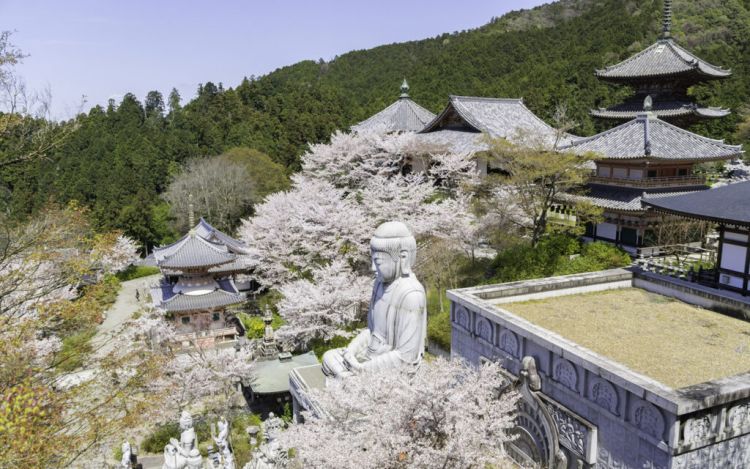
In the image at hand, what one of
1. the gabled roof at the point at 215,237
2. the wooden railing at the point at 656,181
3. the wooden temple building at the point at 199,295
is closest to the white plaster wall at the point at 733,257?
the wooden railing at the point at 656,181

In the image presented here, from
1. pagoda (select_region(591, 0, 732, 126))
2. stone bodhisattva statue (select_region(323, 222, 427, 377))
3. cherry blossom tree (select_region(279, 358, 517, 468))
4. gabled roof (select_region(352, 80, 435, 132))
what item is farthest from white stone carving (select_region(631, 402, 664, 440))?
gabled roof (select_region(352, 80, 435, 132))

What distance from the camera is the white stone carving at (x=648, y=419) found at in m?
6.85

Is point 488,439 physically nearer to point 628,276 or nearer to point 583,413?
point 583,413

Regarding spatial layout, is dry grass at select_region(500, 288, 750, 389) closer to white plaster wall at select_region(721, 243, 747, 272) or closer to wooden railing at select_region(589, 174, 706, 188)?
white plaster wall at select_region(721, 243, 747, 272)

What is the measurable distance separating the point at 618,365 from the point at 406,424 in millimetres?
3325

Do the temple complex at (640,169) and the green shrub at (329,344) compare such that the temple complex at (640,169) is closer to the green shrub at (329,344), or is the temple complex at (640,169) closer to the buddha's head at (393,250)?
the green shrub at (329,344)

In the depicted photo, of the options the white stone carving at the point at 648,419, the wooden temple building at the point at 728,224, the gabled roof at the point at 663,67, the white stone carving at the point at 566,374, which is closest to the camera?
the white stone carving at the point at 648,419

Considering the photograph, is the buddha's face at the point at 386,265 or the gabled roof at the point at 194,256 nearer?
the buddha's face at the point at 386,265

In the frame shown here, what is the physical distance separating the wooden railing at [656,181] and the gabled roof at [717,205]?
5811 millimetres

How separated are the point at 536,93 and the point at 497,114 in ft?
58.8

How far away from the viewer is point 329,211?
64.1 feet

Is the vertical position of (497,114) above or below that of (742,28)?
below

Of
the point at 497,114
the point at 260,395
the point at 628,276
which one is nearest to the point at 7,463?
the point at 260,395

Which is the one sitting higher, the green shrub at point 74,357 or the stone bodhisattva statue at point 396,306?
the stone bodhisattva statue at point 396,306
